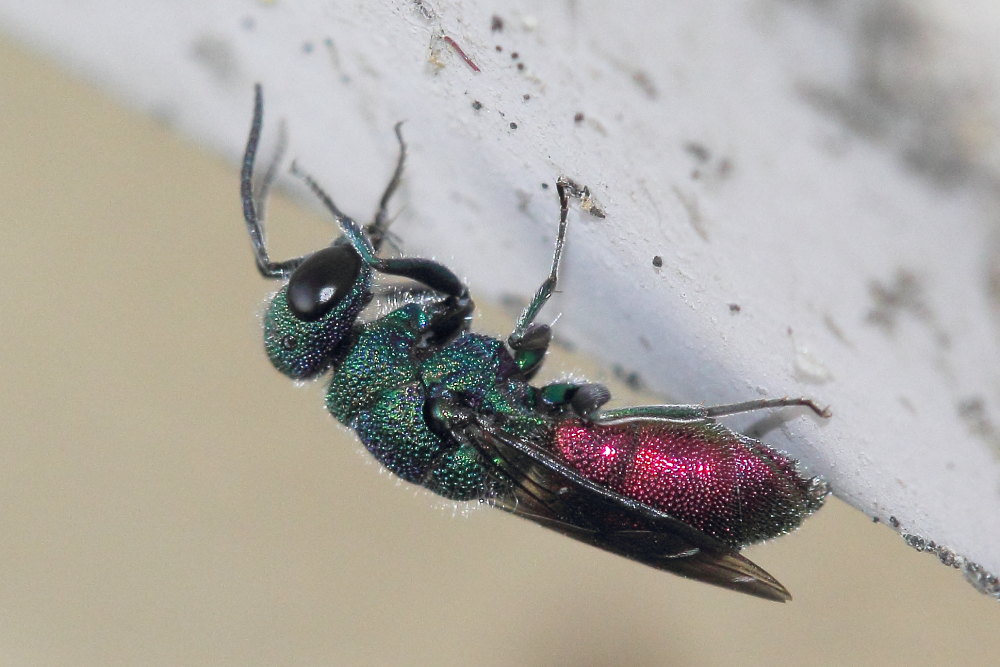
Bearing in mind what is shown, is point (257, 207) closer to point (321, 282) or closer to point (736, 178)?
point (321, 282)

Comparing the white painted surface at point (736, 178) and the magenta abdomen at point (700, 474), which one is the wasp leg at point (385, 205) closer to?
the white painted surface at point (736, 178)

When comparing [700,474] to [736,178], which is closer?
[736,178]

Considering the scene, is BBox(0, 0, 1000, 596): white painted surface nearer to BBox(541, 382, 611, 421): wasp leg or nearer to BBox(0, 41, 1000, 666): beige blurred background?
BBox(541, 382, 611, 421): wasp leg

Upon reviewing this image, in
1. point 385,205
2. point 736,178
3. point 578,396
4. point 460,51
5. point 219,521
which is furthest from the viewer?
point 219,521

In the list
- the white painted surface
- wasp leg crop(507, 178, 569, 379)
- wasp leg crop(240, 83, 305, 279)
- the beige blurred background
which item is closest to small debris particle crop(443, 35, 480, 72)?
the white painted surface

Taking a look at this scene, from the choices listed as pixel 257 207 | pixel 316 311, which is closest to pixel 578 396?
pixel 316 311

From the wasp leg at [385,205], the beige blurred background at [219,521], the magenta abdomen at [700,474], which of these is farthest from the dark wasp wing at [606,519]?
the beige blurred background at [219,521]

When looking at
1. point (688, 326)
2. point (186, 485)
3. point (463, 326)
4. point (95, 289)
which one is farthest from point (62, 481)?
point (688, 326)
